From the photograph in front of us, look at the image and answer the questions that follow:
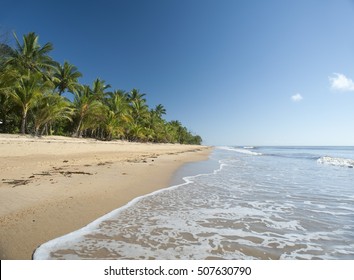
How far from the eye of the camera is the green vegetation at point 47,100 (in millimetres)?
22828

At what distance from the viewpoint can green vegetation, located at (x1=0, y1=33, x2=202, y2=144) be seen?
74.9 ft

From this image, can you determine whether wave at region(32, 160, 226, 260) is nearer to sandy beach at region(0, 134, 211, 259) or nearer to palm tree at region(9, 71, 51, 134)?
sandy beach at region(0, 134, 211, 259)

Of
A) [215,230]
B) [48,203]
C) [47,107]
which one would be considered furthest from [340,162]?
[47,107]

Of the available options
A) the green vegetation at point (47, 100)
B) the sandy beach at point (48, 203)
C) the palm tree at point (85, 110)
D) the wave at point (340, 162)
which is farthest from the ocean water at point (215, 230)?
the palm tree at point (85, 110)

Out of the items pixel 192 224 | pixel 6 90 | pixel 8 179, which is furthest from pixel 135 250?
pixel 6 90

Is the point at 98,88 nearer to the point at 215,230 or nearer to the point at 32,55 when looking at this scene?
the point at 32,55

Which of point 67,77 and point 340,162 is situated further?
point 67,77

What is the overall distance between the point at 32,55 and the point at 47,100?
10.7m

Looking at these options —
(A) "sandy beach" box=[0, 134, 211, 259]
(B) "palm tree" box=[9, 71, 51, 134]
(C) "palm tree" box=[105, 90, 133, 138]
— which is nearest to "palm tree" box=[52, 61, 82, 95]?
(C) "palm tree" box=[105, 90, 133, 138]

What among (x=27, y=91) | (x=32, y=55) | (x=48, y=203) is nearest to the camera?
(x=48, y=203)

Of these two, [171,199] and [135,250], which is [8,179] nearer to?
[171,199]

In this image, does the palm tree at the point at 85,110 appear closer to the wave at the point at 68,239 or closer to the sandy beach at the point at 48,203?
the sandy beach at the point at 48,203

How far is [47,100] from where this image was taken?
24906mm
